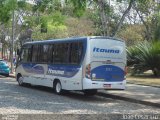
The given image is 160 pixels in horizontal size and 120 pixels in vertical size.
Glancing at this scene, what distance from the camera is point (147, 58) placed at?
3300 centimetres

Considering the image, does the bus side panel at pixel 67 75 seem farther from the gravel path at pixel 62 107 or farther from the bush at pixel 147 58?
the bush at pixel 147 58

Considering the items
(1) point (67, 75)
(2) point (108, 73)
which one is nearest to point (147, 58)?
(1) point (67, 75)

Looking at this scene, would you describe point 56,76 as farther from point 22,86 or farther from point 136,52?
point 136,52

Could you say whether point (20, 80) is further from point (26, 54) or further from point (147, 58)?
point (147, 58)

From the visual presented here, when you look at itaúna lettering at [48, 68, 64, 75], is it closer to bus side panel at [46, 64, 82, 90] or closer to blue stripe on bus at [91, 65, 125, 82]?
bus side panel at [46, 64, 82, 90]

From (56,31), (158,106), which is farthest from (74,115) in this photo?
(56,31)

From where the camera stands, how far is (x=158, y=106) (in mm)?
16453

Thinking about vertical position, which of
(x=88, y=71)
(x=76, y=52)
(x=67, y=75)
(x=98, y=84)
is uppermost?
(x=76, y=52)

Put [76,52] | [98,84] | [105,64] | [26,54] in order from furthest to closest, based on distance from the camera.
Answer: [26,54] → [76,52] → [105,64] → [98,84]

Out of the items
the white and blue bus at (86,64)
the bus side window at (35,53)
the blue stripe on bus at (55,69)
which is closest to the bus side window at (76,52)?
the white and blue bus at (86,64)

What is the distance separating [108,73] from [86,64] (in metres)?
1.13

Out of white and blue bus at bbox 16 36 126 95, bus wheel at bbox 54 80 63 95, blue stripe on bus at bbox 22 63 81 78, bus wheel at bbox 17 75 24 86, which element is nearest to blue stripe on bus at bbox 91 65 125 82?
white and blue bus at bbox 16 36 126 95

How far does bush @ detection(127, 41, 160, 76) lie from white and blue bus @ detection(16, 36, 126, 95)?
12.5 m

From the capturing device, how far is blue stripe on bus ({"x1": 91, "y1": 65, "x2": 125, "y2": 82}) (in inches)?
742
